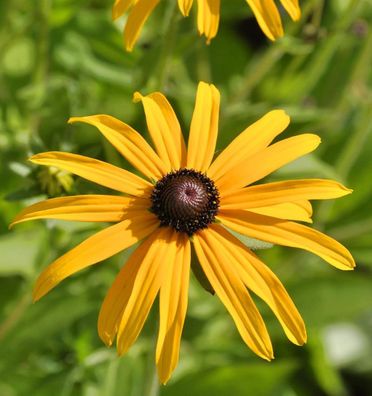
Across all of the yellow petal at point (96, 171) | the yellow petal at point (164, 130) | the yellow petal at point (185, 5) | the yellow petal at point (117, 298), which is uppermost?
the yellow petal at point (185, 5)

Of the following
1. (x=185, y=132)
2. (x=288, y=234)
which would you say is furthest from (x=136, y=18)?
(x=185, y=132)

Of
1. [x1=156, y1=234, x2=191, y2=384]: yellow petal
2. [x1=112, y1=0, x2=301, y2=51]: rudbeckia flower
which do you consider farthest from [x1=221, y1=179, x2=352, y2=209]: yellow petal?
[x1=112, y1=0, x2=301, y2=51]: rudbeckia flower

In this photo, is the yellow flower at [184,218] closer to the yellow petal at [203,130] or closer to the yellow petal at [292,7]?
the yellow petal at [203,130]

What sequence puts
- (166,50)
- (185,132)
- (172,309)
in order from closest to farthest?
(172,309), (166,50), (185,132)

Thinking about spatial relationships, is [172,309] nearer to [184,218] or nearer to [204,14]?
[184,218]

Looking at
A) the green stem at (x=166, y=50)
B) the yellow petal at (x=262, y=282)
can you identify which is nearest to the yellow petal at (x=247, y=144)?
→ the yellow petal at (x=262, y=282)
